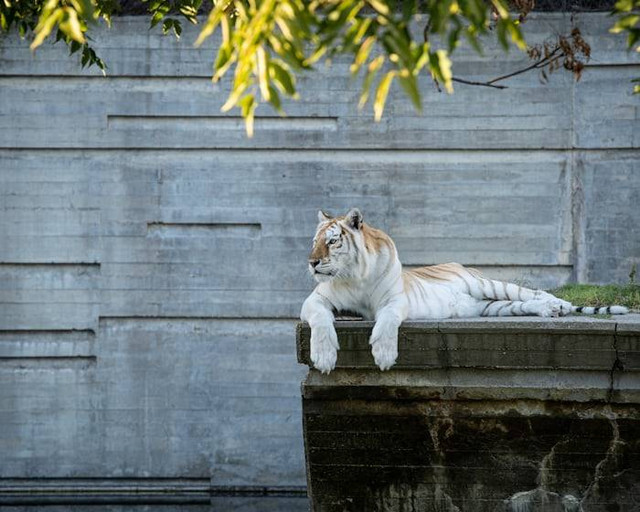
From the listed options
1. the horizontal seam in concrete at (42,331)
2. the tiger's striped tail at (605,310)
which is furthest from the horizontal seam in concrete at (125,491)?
the tiger's striped tail at (605,310)

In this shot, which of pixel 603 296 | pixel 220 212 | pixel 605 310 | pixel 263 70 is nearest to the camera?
pixel 263 70

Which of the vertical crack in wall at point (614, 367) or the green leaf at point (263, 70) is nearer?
the green leaf at point (263, 70)

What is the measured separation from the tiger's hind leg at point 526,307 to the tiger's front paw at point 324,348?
1357mm

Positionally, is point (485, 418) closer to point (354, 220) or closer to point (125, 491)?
point (354, 220)

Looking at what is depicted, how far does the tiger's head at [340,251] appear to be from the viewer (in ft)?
17.4

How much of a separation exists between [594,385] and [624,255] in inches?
162

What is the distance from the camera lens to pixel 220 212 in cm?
882

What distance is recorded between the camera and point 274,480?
8859 mm

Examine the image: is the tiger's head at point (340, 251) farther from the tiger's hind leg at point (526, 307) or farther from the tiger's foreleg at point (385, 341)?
the tiger's hind leg at point (526, 307)

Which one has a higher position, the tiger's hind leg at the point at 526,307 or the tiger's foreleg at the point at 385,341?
the tiger's hind leg at the point at 526,307

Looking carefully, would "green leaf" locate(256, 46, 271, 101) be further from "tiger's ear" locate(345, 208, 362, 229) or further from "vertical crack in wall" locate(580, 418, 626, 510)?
"vertical crack in wall" locate(580, 418, 626, 510)

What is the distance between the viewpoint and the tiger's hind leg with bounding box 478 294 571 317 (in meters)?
5.73

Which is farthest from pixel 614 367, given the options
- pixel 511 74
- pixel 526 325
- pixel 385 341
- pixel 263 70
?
pixel 511 74

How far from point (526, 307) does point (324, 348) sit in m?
1.42
